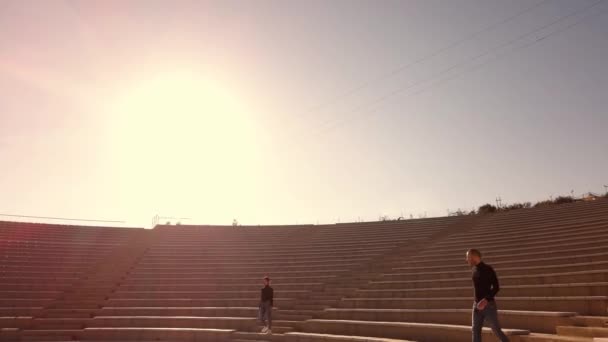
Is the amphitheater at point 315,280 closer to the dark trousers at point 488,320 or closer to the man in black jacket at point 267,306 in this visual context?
the man in black jacket at point 267,306

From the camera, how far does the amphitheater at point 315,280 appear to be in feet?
29.3

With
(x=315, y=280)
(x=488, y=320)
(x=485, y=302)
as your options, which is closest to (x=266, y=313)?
(x=315, y=280)

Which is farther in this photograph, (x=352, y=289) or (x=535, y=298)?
(x=352, y=289)

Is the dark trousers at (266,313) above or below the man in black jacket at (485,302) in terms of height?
below

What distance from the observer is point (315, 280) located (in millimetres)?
14539

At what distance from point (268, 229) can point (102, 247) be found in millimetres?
7915

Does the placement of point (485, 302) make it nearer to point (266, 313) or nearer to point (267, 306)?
point (267, 306)

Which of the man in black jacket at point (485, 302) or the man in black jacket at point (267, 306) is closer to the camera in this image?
the man in black jacket at point (485, 302)

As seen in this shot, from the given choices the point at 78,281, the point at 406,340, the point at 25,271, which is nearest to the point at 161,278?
the point at 78,281

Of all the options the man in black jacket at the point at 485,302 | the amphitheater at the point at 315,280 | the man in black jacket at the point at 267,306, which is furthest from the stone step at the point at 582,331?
the man in black jacket at the point at 267,306

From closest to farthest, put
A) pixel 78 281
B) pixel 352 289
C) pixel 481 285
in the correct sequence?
pixel 481 285 → pixel 352 289 → pixel 78 281

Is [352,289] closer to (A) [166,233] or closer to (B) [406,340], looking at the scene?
(B) [406,340]

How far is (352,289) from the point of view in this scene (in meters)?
12.9

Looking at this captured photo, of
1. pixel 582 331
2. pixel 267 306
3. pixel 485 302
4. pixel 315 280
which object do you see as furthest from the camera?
pixel 315 280
